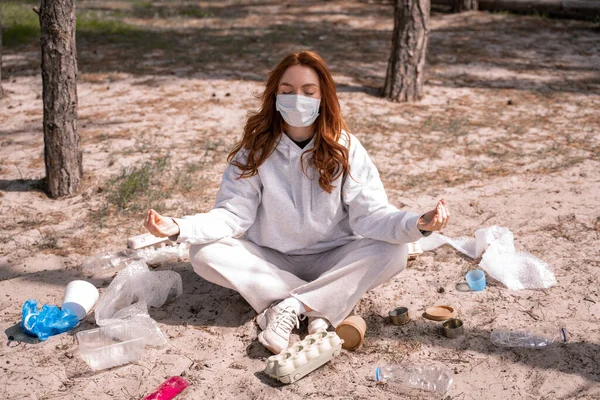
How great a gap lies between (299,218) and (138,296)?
0.98 m

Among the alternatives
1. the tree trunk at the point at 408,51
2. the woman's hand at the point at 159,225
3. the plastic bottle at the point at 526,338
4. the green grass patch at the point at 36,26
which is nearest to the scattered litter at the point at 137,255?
the woman's hand at the point at 159,225

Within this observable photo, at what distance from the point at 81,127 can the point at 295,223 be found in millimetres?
3788

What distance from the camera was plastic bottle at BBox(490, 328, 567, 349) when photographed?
11.0 feet

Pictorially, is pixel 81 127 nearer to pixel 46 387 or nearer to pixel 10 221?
pixel 10 221

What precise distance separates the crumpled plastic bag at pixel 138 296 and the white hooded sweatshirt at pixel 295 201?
530 mm

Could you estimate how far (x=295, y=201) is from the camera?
3641 millimetres

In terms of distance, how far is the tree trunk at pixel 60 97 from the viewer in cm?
488

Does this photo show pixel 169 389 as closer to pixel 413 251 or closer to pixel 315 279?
pixel 315 279

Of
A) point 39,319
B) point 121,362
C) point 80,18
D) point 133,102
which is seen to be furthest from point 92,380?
point 80,18

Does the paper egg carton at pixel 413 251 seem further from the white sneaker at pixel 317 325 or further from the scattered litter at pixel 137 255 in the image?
the scattered litter at pixel 137 255

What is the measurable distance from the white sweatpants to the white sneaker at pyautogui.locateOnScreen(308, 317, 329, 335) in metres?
0.03

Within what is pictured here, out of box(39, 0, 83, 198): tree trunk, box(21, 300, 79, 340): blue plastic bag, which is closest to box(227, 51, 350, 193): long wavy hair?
box(21, 300, 79, 340): blue plastic bag

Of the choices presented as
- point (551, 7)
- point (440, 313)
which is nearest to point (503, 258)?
point (440, 313)

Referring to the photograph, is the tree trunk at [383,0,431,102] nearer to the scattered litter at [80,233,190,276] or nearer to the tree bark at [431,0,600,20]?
the scattered litter at [80,233,190,276]
